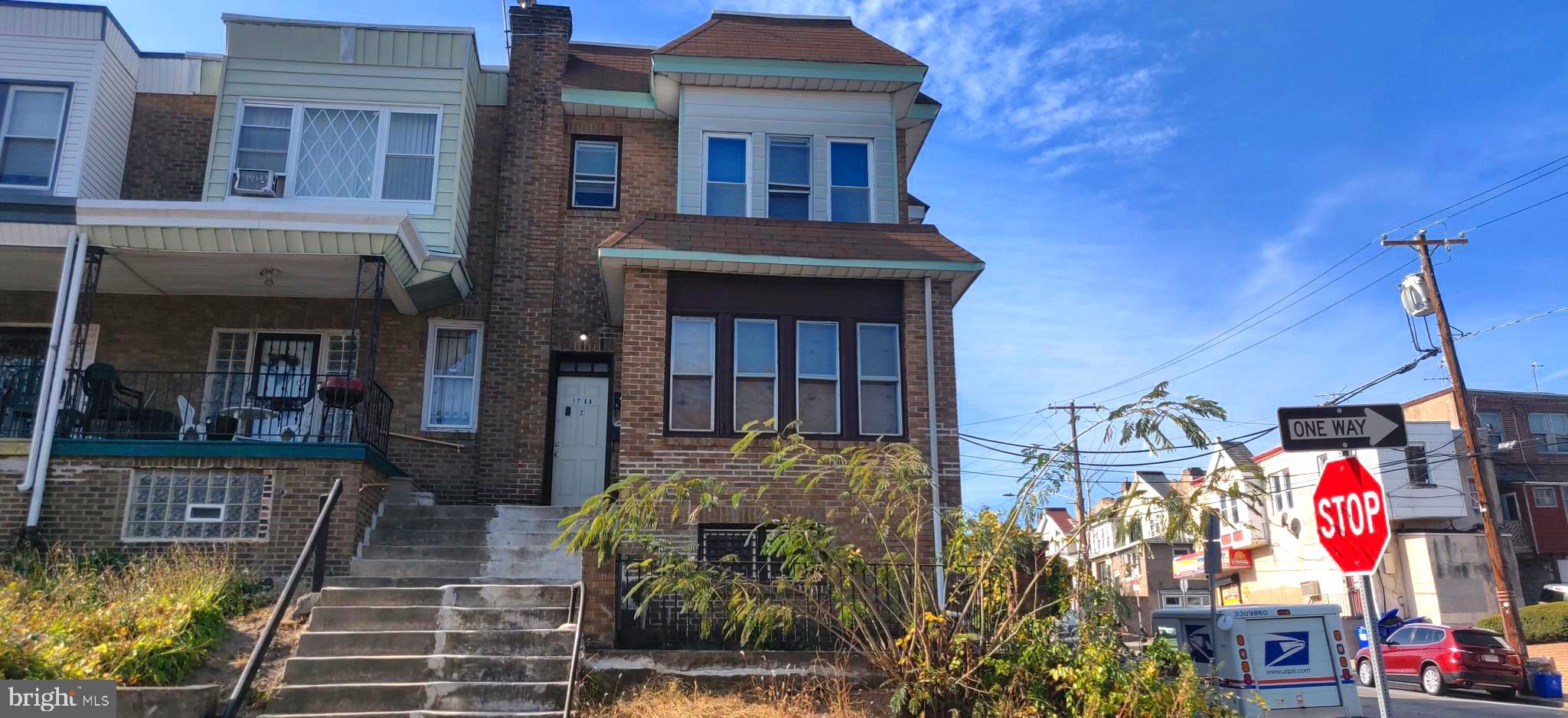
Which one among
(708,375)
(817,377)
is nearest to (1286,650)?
(817,377)

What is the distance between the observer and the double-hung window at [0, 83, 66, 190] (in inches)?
607

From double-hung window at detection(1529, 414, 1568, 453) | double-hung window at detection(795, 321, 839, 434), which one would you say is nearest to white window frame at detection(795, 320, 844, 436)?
double-hung window at detection(795, 321, 839, 434)

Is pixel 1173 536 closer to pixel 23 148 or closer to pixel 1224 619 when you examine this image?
pixel 1224 619

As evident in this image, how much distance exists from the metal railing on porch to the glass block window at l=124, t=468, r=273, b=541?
27.0 inches

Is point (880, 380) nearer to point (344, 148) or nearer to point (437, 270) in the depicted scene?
point (437, 270)

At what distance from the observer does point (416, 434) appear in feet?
51.2

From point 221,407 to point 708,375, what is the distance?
7.61 m

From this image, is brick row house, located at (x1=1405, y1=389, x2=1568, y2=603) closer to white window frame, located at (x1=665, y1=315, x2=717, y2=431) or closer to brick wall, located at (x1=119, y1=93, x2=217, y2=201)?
white window frame, located at (x1=665, y1=315, x2=717, y2=431)

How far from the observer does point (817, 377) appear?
542 inches

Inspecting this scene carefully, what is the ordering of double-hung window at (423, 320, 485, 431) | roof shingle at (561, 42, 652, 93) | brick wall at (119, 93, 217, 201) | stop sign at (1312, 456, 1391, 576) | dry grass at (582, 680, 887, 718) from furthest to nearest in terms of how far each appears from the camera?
roof shingle at (561, 42, 652, 93) → brick wall at (119, 93, 217, 201) → double-hung window at (423, 320, 485, 431) → dry grass at (582, 680, 887, 718) → stop sign at (1312, 456, 1391, 576)

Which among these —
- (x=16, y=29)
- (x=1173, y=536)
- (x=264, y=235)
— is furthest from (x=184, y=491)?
(x=1173, y=536)

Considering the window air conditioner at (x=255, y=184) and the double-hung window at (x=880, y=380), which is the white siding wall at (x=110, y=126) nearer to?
the window air conditioner at (x=255, y=184)

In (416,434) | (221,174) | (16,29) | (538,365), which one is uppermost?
(16,29)

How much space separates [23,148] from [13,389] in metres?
4.10
